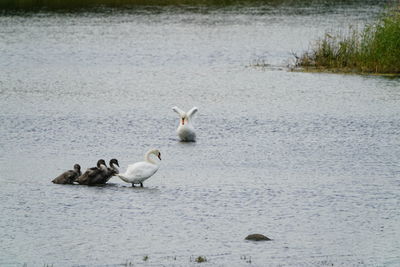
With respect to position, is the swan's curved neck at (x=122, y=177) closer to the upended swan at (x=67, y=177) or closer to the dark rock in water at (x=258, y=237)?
the upended swan at (x=67, y=177)

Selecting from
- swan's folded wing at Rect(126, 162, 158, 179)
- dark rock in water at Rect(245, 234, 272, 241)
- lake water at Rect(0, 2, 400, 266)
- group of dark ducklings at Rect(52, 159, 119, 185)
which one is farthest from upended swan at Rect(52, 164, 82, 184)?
dark rock in water at Rect(245, 234, 272, 241)

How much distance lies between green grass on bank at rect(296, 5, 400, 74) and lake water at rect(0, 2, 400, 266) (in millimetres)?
942

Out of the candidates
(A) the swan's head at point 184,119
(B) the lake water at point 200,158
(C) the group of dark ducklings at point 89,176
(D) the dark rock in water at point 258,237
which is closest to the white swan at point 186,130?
(A) the swan's head at point 184,119

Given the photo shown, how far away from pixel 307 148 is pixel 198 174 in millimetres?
4254

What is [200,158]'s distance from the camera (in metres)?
22.4

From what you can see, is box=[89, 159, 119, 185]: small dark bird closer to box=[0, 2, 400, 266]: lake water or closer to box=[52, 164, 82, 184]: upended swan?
box=[0, 2, 400, 266]: lake water

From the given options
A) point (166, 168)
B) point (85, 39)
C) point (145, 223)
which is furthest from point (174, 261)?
point (85, 39)

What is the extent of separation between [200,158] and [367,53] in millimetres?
16362

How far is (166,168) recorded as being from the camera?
21.2 m

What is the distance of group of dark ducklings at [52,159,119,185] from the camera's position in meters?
19.1

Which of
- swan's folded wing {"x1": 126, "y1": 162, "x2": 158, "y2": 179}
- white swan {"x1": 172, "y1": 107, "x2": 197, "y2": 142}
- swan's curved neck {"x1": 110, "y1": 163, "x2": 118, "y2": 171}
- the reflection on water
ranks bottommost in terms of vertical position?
the reflection on water

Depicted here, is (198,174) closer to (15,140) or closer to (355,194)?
(355,194)

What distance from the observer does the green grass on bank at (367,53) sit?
35.2 m

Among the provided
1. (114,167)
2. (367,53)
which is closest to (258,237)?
(114,167)
